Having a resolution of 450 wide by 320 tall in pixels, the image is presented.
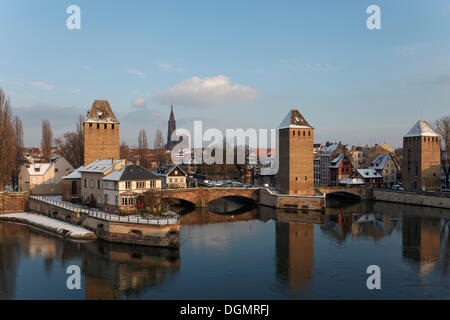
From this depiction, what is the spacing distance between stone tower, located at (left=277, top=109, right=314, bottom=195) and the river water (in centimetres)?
1272

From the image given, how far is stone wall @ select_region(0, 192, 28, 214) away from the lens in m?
43.6

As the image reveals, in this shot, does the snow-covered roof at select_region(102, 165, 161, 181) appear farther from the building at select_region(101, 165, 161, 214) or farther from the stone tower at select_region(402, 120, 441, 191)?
the stone tower at select_region(402, 120, 441, 191)

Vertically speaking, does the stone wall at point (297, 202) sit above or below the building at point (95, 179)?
below

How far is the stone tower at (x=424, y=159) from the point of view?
57094mm

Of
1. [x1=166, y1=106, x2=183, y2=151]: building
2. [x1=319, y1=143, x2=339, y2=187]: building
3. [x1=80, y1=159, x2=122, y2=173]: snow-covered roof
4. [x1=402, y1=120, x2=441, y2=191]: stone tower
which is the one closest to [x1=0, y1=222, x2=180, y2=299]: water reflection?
[x1=80, y1=159, x2=122, y2=173]: snow-covered roof

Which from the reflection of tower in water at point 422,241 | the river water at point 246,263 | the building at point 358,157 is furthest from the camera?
the building at point 358,157

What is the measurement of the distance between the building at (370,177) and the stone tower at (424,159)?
21.7 feet

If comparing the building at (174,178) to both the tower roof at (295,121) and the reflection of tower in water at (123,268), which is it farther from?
the reflection of tower in water at (123,268)

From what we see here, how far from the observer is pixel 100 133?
4866 centimetres

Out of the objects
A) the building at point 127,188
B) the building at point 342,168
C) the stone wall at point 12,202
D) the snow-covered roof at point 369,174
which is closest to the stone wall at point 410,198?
the snow-covered roof at point 369,174

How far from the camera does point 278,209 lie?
1918 inches

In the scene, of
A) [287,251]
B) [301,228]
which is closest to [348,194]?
[301,228]

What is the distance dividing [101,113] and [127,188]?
1894 centimetres

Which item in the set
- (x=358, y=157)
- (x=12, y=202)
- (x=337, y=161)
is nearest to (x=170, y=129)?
(x=358, y=157)
